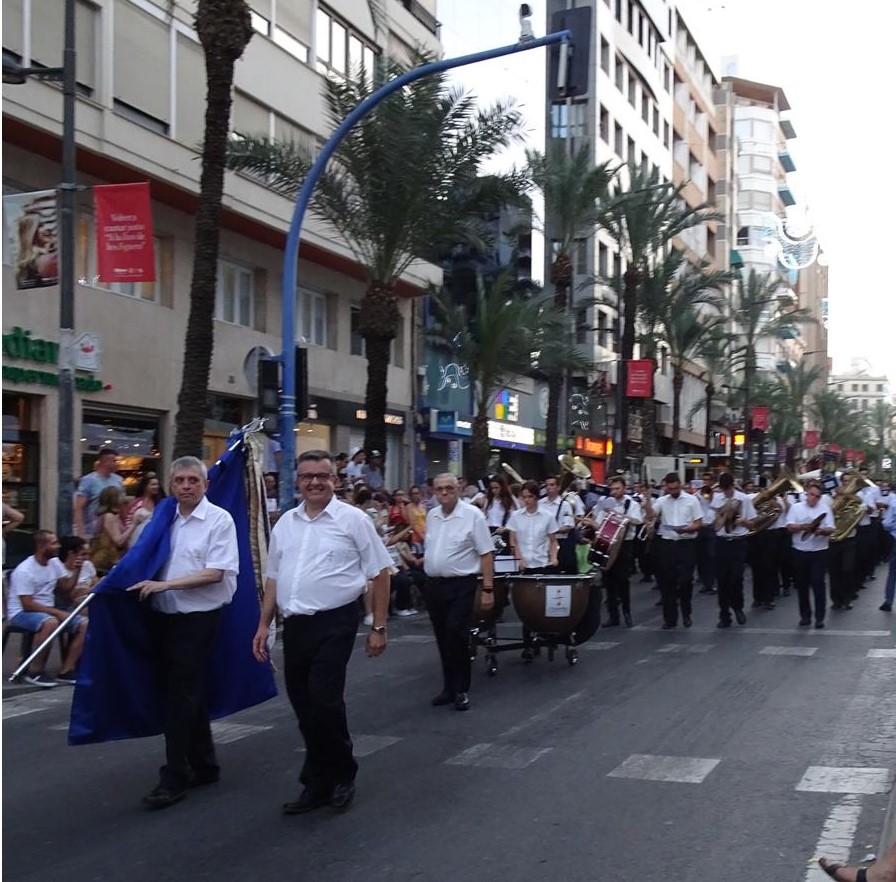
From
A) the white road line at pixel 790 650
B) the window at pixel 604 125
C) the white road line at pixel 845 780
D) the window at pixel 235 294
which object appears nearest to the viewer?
the white road line at pixel 845 780

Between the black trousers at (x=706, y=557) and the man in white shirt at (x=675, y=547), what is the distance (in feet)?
14.2

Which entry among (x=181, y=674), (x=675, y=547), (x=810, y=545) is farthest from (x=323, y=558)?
(x=810, y=545)

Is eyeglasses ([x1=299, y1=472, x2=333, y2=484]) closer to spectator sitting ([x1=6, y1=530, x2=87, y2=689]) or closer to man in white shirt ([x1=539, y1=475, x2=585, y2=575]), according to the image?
spectator sitting ([x1=6, y1=530, x2=87, y2=689])

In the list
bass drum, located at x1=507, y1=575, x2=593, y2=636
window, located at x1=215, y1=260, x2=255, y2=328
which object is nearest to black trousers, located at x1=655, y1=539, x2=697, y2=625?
bass drum, located at x1=507, y1=575, x2=593, y2=636

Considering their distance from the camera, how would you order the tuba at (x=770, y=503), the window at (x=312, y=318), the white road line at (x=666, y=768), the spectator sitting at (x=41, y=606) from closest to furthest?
the white road line at (x=666, y=768) → the spectator sitting at (x=41, y=606) → the tuba at (x=770, y=503) → the window at (x=312, y=318)

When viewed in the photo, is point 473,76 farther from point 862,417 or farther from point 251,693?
point 862,417

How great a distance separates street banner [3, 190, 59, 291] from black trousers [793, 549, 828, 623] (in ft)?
32.5

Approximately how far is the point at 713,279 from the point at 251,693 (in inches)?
1486

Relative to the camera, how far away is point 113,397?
868 inches

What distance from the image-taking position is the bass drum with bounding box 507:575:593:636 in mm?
11359

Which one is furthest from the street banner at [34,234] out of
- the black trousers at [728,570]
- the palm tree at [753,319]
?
the palm tree at [753,319]

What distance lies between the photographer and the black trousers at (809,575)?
15.3 metres

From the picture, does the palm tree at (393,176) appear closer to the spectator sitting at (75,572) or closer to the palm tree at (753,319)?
the spectator sitting at (75,572)

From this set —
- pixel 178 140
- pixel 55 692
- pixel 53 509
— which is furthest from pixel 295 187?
pixel 55 692
